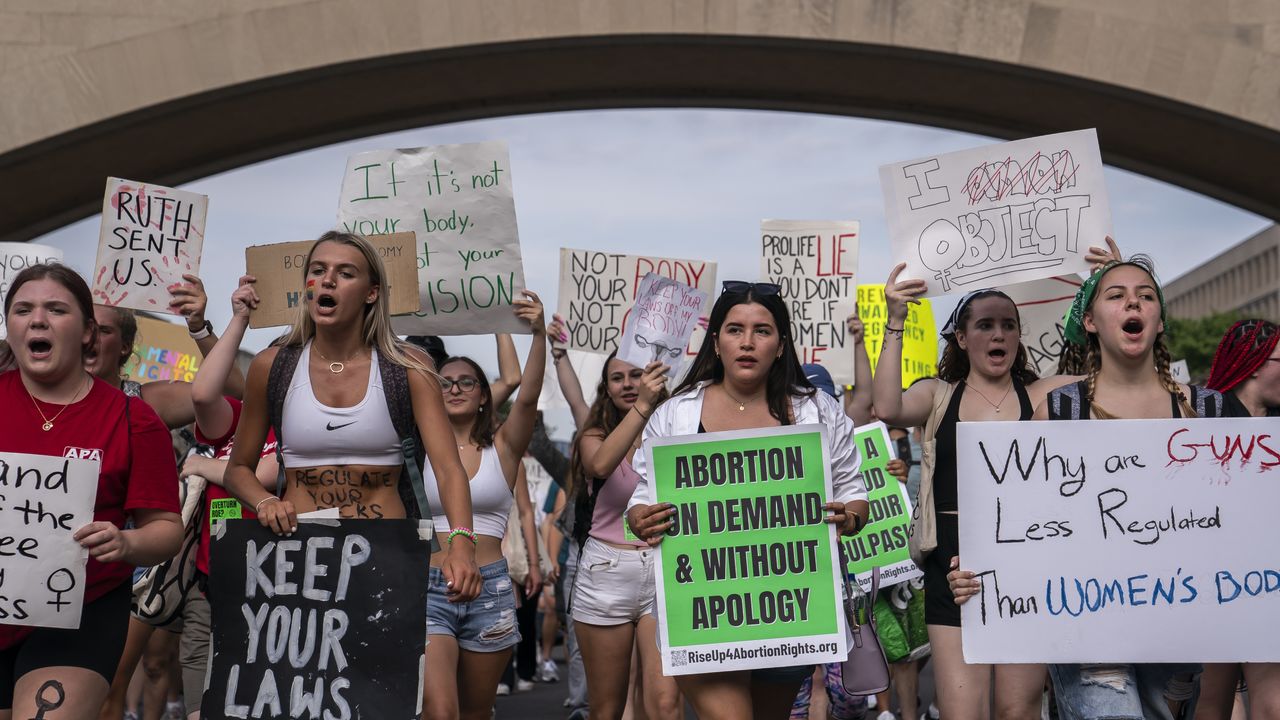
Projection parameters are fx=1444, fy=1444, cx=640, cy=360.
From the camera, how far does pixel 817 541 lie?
4.91 m

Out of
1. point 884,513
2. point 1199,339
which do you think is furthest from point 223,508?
point 1199,339

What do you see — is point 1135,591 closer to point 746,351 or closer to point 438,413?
point 746,351

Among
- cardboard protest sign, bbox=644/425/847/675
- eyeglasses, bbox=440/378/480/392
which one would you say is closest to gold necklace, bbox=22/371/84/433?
cardboard protest sign, bbox=644/425/847/675

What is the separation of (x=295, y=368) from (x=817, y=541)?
6.05 feet

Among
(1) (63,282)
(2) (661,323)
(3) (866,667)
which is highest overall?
(2) (661,323)

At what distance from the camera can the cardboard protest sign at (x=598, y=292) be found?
10109 mm

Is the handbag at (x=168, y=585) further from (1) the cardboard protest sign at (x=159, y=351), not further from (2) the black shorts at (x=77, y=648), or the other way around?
(1) the cardboard protest sign at (x=159, y=351)

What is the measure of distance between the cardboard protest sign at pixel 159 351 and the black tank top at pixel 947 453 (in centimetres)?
613

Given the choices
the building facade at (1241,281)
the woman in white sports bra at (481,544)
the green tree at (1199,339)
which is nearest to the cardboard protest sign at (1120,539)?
the woman in white sports bra at (481,544)

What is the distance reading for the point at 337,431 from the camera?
4.63m

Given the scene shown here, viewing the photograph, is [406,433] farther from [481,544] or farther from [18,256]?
[18,256]

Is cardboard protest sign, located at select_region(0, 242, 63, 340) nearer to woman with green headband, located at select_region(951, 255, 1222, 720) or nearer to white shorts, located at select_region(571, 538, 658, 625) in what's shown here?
white shorts, located at select_region(571, 538, 658, 625)

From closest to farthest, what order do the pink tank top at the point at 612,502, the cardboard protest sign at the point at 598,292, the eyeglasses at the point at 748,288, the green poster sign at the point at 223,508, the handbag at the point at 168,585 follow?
the eyeglasses at the point at 748,288 < the handbag at the point at 168,585 < the green poster sign at the point at 223,508 < the pink tank top at the point at 612,502 < the cardboard protest sign at the point at 598,292

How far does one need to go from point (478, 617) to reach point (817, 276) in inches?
225
